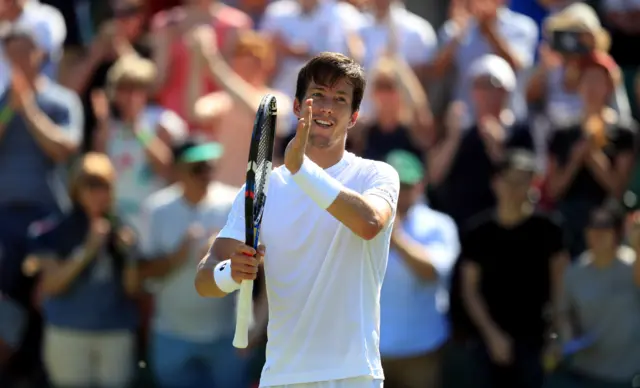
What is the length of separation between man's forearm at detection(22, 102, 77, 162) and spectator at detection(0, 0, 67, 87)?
2.41 ft

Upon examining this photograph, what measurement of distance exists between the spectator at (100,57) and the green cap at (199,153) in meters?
1.61

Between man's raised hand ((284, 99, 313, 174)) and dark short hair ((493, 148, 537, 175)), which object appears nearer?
man's raised hand ((284, 99, 313, 174))

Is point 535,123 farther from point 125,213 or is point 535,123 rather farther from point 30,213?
point 30,213

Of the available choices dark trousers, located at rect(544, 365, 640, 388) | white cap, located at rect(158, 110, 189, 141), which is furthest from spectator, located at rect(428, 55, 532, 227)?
white cap, located at rect(158, 110, 189, 141)

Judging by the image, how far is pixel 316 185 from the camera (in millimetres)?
4297

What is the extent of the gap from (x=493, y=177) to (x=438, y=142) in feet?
3.22

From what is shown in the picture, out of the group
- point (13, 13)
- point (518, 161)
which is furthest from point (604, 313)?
point (13, 13)

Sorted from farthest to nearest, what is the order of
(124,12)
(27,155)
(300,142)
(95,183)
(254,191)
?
(124,12), (27,155), (95,183), (254,191), (300,142)

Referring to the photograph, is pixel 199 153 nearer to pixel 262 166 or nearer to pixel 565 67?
pixel 565 67

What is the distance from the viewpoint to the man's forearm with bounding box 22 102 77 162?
30.3ft

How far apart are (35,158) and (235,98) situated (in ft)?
5.36

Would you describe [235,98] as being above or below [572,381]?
above

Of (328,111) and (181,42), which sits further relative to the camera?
(181,42)

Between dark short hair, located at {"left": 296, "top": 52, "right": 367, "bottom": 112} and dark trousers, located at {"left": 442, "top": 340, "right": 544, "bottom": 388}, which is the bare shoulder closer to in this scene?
dark trousers, located at {"left": 442, "top": 340, "right": 544, "bottom": 388}
